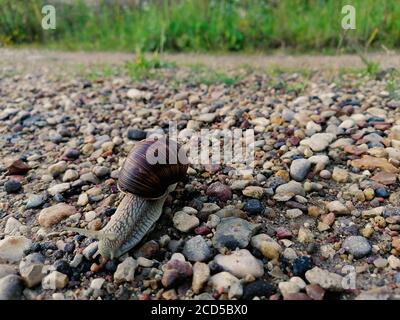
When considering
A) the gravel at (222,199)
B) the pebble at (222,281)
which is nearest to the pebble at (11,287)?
the gravel at (222,199)

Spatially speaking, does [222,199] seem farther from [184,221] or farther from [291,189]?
[291,189]

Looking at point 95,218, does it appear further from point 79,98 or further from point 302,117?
point 79,98

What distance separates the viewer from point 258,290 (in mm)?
2271

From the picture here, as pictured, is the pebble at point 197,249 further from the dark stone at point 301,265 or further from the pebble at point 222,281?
the dark stone at point 301,265

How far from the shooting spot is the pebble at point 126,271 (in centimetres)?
240

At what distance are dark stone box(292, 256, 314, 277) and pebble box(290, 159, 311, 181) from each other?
0.87 m

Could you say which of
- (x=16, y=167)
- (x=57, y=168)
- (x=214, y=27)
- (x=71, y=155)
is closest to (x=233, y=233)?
(x=57, y=168)

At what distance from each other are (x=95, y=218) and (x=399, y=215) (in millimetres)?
1919

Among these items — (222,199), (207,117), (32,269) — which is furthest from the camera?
(207,117)

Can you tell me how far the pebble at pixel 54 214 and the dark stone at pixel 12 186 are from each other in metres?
0.46

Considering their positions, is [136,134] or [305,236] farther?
[136,134]

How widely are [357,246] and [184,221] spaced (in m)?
1.02

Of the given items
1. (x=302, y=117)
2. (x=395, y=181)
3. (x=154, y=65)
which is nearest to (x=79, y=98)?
(x=154, y=65)

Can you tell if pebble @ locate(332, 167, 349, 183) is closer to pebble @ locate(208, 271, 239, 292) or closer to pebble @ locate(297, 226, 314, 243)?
pebble @ locate(297, 226, 314, 243)
